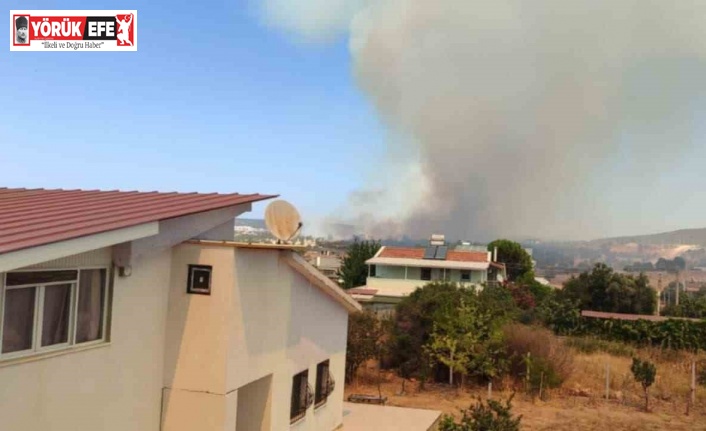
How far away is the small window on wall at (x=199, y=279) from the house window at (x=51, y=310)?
125 cm

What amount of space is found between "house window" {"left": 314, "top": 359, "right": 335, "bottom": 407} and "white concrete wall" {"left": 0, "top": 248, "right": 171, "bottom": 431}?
4.21 meters

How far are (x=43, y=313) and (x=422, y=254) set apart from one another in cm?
4093

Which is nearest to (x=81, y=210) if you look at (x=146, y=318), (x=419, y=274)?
(x=146, y=318)

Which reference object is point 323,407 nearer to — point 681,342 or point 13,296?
point 13,296

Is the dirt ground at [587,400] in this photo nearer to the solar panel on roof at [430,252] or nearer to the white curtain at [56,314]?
the white curtain at [56,314]

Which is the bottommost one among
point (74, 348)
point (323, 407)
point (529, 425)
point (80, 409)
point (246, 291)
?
point (529, 425)

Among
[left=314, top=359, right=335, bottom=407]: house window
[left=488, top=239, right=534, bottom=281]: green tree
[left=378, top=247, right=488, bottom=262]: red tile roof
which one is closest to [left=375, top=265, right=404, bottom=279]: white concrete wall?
[left=378, top=247, right=488, bottom=262]: red tile roof

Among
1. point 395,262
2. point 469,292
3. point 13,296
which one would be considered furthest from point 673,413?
point 395,262

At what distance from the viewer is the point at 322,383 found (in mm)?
11820

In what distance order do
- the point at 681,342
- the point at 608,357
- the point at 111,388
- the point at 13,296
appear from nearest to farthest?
the point at 13,296
the point at 111,388
the point at 608,357
the point at 681,342

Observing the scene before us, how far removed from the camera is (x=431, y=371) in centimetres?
2223

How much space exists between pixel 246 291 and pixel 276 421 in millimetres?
2549

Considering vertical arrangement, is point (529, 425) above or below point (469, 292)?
below

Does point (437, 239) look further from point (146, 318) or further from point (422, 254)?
point (146, 318)
